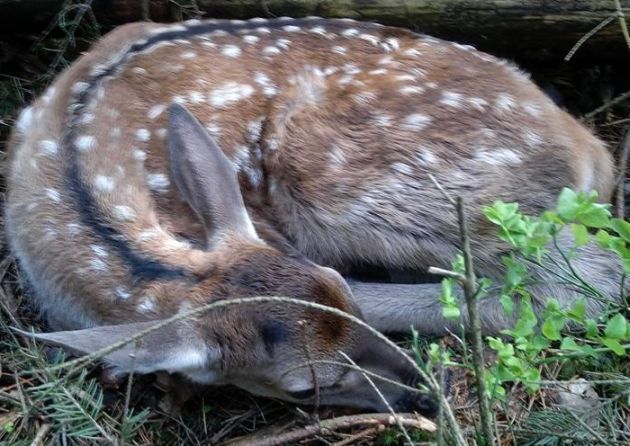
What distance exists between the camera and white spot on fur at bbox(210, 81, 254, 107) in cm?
380

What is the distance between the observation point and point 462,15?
439cm

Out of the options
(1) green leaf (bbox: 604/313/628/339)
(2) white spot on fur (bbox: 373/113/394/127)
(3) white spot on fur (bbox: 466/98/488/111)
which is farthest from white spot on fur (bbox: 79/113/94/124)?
(1) green leaf (bbox: 604/313/628/339)

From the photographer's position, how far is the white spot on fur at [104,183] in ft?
11.3

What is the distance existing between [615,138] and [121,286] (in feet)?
8.25

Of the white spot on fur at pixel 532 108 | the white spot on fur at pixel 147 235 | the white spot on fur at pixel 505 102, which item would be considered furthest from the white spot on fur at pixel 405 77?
the white spot on fur at pixel 147 235

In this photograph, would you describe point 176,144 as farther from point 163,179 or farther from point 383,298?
point 383,298

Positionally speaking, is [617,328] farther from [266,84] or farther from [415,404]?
[266,84]

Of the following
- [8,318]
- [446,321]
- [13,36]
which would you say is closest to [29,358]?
[8,318]

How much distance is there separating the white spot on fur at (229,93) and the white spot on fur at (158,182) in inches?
15.3

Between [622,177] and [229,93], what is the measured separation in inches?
70.4

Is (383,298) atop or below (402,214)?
below

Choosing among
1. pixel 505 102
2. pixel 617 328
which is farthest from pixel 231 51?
pixel 617 328

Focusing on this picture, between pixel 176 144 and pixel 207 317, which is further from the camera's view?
pixel 176 144

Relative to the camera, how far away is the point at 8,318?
12.3 ft
